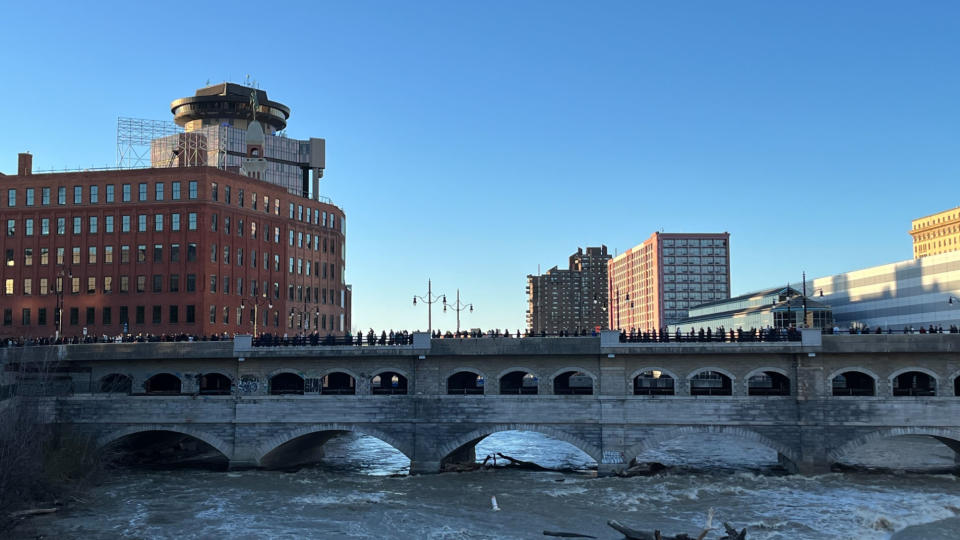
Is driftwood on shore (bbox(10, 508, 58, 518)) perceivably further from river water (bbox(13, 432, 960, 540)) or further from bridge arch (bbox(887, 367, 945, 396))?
bridge arch (bbox(887, 367, 945, 396))

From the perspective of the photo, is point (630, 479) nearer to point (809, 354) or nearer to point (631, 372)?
point (631, 372)

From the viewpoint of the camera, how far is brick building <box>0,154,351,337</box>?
79.0 metres

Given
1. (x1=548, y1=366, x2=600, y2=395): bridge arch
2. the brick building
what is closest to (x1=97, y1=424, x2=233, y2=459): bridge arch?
the brick building

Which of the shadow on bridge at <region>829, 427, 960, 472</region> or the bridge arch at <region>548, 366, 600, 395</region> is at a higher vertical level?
the bridge arch at <region>548, 366, 600, 395</region>

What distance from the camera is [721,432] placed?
5238cm

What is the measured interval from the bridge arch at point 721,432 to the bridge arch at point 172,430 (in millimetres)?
26726

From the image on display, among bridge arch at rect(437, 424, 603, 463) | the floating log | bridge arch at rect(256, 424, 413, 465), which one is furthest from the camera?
bridge arch at rect(256, 424, 413, 465)

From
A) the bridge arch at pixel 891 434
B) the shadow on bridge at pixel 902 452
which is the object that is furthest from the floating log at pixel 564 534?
the shadow on bridge at pixel 902 452

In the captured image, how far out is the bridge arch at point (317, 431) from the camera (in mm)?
54625

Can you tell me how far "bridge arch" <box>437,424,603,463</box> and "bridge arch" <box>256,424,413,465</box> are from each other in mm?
2544

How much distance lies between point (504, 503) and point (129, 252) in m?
50.7

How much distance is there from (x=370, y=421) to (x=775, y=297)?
7256cm

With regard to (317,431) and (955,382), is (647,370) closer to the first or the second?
(955,382)

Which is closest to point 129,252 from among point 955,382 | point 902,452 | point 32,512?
point 32,512
